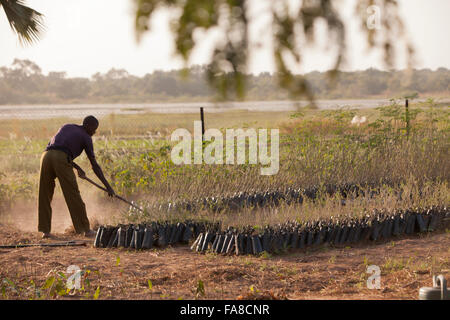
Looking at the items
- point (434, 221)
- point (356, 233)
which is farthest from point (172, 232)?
point (434, 221)

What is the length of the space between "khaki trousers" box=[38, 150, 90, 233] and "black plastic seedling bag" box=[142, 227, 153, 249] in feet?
3.67

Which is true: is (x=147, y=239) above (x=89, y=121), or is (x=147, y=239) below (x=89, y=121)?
below

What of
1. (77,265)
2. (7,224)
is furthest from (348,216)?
(7,224)

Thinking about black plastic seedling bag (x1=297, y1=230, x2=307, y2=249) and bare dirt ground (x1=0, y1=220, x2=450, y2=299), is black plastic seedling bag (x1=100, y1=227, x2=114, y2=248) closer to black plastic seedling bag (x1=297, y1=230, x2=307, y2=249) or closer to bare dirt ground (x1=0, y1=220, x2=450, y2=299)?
bare dirt ground (x1=0, y1=220, x2=450, y2=299)

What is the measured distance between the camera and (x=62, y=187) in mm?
7008

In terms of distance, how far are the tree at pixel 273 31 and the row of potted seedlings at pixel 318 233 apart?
13.4 ft

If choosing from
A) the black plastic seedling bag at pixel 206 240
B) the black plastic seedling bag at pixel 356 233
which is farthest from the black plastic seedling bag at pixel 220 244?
the black plastic seedling bag at pixel 356 233

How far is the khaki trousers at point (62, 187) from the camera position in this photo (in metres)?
6.86

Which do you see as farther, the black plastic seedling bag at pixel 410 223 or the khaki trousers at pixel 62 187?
the khaki trousers at pixel 62 187

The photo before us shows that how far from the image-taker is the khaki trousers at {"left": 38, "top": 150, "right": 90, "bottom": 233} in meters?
6.86

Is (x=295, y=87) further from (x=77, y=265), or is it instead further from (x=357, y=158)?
(x=357, y=158)

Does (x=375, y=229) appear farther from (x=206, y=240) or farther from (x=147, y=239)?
(x=147, y=239)

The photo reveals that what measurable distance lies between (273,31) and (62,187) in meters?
5.56

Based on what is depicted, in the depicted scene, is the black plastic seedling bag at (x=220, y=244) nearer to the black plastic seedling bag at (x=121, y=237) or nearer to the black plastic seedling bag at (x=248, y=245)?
the black plastic seedling bag at (x=248, y=245)
